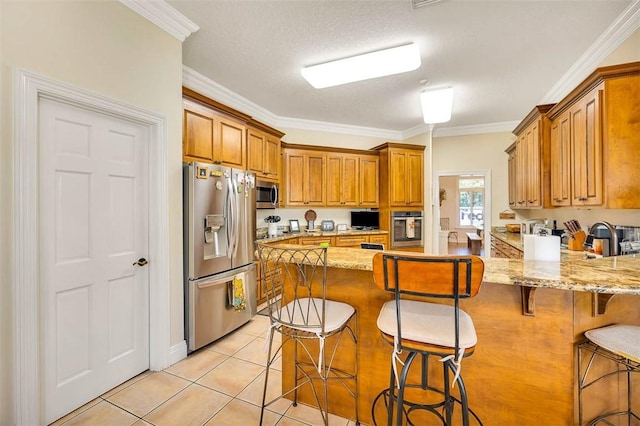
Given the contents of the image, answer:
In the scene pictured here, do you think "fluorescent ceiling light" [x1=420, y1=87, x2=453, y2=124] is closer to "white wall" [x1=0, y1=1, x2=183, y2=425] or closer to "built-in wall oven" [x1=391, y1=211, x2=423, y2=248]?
"built-in wall oven" [x1=391, y1=211, x2=423, y2=248]

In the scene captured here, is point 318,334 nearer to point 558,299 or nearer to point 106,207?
point 558,299

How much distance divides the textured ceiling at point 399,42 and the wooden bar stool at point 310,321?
2.01m

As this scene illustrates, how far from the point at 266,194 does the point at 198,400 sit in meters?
2.77

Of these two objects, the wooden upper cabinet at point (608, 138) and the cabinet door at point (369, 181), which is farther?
the cabinet door at point (369, 181)

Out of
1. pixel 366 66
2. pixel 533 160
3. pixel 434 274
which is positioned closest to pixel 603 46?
pixel 533 160

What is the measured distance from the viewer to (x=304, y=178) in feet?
16.0

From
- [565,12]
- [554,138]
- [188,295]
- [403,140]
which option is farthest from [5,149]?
[403,140]

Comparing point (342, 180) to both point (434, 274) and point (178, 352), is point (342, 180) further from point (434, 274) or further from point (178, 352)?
point (434, 274)

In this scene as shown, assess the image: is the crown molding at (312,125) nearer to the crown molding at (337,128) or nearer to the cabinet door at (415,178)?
the crown molding at (337,128)

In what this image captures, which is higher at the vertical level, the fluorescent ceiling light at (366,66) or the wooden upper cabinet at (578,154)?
the fluorescent ceiling light at (366,66)

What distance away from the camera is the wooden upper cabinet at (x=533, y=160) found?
3.15m

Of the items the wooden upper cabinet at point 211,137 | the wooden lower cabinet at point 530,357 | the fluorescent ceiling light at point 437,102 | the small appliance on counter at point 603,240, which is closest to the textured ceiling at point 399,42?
the fluorescent ceiling light at point 437,102

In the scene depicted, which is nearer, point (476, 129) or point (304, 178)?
point (304, 178)

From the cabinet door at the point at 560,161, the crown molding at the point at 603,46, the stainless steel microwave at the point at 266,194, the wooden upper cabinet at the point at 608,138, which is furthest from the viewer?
the stainless steel microwave at the point at 266,194
